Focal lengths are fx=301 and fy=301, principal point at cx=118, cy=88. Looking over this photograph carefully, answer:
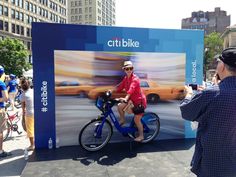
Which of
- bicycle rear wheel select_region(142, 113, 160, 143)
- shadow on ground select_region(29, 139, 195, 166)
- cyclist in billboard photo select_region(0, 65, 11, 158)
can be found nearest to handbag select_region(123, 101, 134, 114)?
bicycle rear wheel select_region(142, 113, 160, 143)

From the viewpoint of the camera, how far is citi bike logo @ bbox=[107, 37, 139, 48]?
6922 millimetres

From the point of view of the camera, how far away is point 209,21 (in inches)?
5743

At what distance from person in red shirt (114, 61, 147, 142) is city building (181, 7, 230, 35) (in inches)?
5671

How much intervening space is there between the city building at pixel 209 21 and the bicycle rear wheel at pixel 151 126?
143m

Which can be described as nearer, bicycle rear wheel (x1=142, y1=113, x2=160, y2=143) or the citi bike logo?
the citi bike logo

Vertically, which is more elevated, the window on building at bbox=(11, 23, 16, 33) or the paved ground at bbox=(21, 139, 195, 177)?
the window on building at bbox=(11, 23, 16, 33)

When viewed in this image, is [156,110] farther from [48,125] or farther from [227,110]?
[227,110]

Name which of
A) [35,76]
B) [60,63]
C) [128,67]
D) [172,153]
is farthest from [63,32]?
[172,153]

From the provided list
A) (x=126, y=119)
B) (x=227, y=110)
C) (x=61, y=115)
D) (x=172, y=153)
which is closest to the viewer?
(x=227, y=110)

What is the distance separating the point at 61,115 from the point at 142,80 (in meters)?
2.08

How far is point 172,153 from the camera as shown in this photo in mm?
6328

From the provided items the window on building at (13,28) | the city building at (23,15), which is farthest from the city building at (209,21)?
the window on building at (13,28)

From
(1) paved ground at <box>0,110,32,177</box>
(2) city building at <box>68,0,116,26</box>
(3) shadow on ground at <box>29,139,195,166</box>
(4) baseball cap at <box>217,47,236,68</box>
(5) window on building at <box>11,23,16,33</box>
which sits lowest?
(1) paved ground at <box>0,110,32,177</box>

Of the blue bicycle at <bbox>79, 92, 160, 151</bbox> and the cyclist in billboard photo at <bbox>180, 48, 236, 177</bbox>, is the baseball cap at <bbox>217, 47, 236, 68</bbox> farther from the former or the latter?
the blue bicycle at <bbox>79, 92, 160, 151</bbox>
